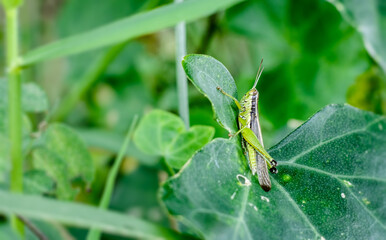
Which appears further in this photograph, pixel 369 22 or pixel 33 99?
pixel 369 22

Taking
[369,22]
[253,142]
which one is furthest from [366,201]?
[369,22]

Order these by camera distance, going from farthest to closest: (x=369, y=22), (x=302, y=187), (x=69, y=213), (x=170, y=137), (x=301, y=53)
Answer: (x=301, y=53) < (x=369, y=22) < (x=170, y=137) < (x=302, y=187) < (x=69, y=213)

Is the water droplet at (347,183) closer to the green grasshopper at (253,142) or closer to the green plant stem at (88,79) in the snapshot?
the green grasshopper at (253,142)

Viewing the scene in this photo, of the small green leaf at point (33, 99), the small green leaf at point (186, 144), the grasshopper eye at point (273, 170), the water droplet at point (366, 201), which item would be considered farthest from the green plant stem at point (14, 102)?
the water droplet at point (366, 201)

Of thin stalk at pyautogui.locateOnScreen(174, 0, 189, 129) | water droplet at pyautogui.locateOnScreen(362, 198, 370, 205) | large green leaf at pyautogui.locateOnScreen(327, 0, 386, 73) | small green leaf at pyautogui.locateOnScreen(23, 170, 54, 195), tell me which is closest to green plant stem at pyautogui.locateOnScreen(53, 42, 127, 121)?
thin stalk at pyautogui.locateOnScreen(174, 0, 189, 129)

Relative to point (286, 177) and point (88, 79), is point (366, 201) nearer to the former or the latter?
point (286, 177)

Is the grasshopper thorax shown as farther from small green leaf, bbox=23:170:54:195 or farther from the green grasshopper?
small green leaf, bbox=23:170:54:195

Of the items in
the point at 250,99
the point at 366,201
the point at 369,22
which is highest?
the point at 369,22
